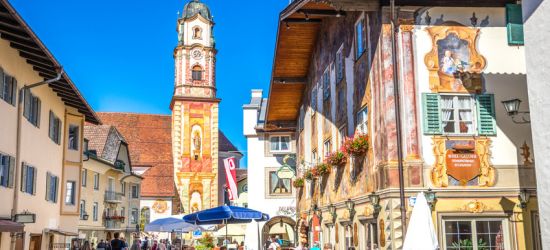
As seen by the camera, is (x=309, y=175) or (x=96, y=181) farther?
(x=96, y=181)

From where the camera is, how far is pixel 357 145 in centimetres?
1773

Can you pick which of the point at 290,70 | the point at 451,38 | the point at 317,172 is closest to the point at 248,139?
the point at 290,70

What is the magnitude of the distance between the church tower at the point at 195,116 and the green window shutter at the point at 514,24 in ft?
189

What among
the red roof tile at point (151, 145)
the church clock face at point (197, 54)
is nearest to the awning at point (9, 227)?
the red roof tile at point (151, 145)

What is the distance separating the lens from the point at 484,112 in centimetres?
1574

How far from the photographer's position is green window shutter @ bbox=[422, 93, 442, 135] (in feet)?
51.0

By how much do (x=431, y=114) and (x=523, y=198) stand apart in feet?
9.31

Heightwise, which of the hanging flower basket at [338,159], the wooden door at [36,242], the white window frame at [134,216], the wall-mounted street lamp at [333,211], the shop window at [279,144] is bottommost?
the wooden door at [36,242]

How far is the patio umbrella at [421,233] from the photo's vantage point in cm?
Answer: 1203

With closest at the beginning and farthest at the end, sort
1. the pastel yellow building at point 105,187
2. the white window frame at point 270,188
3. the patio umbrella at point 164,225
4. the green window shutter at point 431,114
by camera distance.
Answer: the green window shutter at point 431,114, the patio umbrella at point 164,225, the white window frame at point 270,188, the pastel yellow building at point 105,187

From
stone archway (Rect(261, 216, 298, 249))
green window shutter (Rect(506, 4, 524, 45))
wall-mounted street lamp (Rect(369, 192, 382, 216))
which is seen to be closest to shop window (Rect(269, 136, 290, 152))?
stone archway (Rect(261, 216, 298, 249))

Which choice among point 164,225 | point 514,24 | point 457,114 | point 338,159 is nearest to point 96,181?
point 164,225

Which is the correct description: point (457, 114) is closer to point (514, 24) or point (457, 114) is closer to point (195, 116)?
point (514, 24)

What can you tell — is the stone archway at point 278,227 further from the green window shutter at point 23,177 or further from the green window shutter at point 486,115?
the green window shutter at point 486,115
